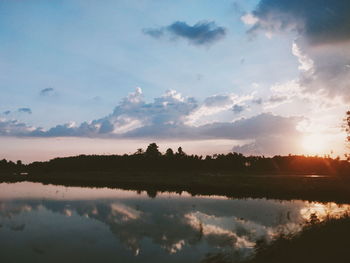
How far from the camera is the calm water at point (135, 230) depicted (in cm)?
2356

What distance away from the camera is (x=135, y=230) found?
31.6 meters

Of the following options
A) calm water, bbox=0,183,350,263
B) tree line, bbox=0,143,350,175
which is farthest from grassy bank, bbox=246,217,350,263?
tree line, bbox=0,143,350,175

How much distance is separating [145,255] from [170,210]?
21.6 m

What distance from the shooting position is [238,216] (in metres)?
40.4

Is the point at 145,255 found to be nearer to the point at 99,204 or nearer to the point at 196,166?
the point at 99,204

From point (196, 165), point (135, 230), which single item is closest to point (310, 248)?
point (135, 230)

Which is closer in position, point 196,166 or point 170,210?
point 170,210

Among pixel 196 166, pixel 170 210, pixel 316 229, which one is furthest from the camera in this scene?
pixel 196 166

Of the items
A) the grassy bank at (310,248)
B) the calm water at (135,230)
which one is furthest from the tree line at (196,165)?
the grassy bank at (310,248)

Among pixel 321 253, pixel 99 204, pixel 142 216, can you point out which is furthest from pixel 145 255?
pixel 99 204

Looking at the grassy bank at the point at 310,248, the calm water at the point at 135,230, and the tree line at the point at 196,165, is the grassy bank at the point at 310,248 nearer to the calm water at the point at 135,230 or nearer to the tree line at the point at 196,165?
the calm water at the point at 135,230

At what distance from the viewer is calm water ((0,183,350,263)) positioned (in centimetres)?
2356

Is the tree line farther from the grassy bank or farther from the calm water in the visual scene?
the grassy bank

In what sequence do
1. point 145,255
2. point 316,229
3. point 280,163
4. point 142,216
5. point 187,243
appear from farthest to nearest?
1. point 280,163
2. point 142,216
3. point 316,229
4. point 187,243
5. point 145,255
